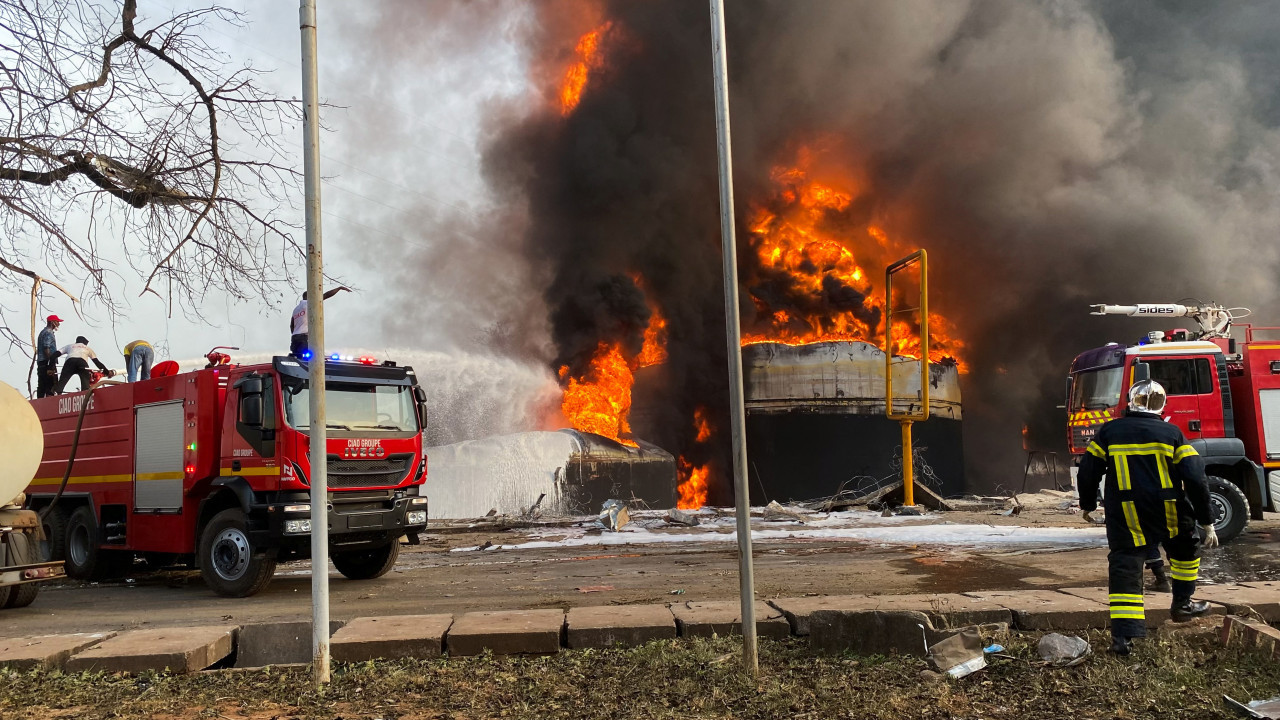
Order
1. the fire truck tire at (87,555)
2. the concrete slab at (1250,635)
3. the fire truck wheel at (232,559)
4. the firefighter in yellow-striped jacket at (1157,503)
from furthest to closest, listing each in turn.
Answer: the fire truck tire at (87,555), the fire truck wheel at (232,559), the firefighter in yellow-striped jacket at (1157,503), the concrete slab at (1250,635)

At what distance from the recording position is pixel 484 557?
38.4ft

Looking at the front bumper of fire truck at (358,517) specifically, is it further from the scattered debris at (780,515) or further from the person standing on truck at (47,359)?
the scattered debris at (780,515)

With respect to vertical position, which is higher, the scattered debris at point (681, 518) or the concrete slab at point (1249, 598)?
the concrete slab at point (1249, 598)

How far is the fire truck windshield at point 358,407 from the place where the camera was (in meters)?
8.41

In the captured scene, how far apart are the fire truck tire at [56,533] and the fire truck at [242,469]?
0.35 meters

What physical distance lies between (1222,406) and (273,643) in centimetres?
1133

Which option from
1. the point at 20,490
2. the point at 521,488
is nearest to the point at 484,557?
the point at 20,490

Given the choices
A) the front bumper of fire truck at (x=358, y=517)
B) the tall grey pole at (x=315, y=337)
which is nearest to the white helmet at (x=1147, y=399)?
the tall grey pole at (x=315, y=337)

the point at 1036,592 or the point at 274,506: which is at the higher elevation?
the point at 274,506

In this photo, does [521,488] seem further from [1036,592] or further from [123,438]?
[1036,592]

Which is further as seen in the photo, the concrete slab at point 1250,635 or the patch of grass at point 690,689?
the concrete slab at point 1250,635

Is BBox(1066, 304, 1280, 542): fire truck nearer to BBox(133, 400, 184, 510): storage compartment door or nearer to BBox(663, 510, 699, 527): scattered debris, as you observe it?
BBox(663, 510, 699, 527): scattered debris

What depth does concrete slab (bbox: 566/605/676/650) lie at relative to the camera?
4797mm

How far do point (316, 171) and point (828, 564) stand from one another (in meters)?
7.21
